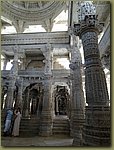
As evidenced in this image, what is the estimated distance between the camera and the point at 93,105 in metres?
3.16

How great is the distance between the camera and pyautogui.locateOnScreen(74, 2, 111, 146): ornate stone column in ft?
9.25

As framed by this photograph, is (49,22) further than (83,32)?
Yes

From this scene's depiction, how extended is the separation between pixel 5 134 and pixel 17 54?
536 cm

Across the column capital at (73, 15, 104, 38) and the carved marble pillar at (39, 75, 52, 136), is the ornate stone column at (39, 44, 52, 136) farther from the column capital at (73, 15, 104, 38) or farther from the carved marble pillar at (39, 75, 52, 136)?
the column capital at (73, 15, 104, 38)

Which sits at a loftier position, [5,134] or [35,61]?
[35,61]

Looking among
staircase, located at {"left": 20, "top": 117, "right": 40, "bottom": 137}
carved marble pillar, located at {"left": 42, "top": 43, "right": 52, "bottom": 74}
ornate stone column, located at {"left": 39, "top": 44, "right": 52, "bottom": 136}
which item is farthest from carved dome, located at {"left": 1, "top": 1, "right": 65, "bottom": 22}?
staircase, located at {"left": 20, "top": 117, "right": 40, "bottom": 137}

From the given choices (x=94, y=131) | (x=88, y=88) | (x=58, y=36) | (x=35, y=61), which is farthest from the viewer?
(x=35, y=61)

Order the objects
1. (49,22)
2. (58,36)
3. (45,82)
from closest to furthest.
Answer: (45,82) < (58,36) < (49,22)

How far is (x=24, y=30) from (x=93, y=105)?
1046 cm

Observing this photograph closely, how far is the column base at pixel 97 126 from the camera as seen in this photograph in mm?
2702

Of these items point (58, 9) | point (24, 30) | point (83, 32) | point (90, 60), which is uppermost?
point (58, 9)

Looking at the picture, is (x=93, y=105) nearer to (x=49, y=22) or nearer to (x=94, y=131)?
(x=94, y=131)

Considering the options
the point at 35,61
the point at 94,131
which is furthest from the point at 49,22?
the point at 94,131

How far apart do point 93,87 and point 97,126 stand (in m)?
0.78
